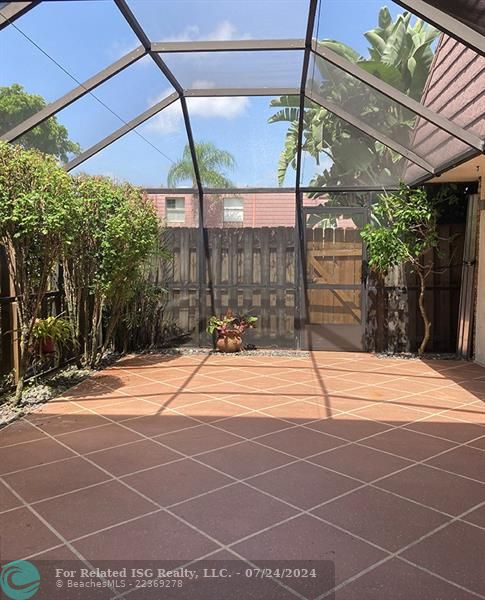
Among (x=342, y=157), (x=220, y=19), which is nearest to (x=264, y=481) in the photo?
(x=220, y=19)

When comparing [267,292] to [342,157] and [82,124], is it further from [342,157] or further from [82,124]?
[82,124]

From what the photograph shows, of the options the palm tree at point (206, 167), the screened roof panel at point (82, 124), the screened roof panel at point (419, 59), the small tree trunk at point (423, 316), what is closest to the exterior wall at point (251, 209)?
the palm tree at point (206, 167)

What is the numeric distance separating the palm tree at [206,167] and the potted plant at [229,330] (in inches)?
75.4

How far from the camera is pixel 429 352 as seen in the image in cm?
705

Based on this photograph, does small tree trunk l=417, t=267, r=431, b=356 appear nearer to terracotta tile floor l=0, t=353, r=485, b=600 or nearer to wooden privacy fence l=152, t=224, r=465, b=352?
wooden privacy fence l=152, t=224, r=465, b=352

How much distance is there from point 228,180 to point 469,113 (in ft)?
11.6

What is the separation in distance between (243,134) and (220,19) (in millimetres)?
2176

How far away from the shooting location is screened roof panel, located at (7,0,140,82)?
4.20m

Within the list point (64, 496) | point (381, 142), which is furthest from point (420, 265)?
point (64, 496)

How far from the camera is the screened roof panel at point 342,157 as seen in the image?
6.42 metres

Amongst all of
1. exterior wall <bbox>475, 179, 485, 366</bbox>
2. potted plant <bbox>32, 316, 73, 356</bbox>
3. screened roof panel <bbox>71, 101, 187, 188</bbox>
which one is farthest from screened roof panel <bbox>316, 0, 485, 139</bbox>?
potted plant <bbox>32, 316, 73, 356</bbox>

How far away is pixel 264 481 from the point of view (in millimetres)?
2771

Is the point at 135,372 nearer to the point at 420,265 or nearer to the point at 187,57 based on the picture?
the point at 187,57

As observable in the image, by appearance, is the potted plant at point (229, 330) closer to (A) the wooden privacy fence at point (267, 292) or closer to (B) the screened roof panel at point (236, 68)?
(A) the wooden privacy fence at point (267, 292)
